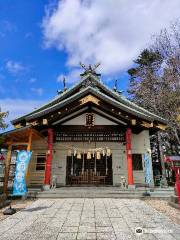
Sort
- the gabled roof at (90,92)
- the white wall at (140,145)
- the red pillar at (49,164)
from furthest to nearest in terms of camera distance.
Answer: the white wall at (140,145), the gabled roof at (90,92), the red pillar at (49,164)

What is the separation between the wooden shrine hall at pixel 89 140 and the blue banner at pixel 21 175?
2.70 meters

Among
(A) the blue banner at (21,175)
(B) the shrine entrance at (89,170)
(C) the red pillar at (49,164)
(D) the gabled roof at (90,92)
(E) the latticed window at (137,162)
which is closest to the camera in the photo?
(A) the blue banner at (21,175)

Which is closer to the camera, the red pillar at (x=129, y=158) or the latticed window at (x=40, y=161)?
the red pillar at (x=129, y=158)

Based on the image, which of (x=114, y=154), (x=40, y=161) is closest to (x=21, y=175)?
(x=40, y=161)

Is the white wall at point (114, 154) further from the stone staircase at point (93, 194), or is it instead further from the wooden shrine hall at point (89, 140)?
the stone staircase at point (93, 194)

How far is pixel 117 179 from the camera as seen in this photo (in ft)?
49.6

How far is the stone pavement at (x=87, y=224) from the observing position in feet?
17.3

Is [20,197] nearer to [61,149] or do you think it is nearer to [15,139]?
[15,139]

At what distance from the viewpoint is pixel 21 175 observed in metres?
10.8

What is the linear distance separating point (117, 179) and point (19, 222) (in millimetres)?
9620

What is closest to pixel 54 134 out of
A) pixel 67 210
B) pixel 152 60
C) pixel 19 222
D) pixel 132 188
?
pixel 132 188

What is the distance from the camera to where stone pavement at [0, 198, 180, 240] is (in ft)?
17.3

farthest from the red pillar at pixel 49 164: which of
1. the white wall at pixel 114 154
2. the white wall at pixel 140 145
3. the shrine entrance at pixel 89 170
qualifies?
the white wall at pixel 140 145

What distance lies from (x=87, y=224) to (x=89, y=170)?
8855 mm
